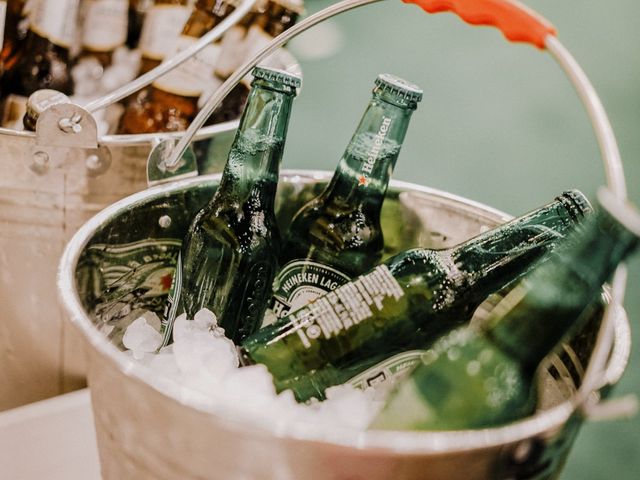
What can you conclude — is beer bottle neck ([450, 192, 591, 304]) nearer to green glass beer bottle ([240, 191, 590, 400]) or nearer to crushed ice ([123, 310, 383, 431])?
green glass beer bottle ([240, 191, 590, 400])

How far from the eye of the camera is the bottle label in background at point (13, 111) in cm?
95

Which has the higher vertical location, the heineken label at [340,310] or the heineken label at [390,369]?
the heineken label at [340,310]

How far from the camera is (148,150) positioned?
718 millimetres

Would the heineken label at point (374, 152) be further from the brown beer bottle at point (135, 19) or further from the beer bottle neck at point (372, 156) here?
the brown beer bottle at point (135, 19)

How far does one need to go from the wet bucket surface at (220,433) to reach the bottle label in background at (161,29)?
372mm

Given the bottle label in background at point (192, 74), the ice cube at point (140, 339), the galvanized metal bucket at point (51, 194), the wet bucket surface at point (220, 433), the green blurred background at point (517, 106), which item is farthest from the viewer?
the green blurred background at point (517, 106)

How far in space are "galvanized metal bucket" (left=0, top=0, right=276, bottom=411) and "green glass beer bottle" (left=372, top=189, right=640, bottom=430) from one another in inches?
16.0

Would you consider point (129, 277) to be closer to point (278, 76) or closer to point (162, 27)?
point (278, 76)

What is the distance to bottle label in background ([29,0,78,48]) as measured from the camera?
35.4 inches

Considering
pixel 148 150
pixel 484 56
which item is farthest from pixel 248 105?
pixel 484 56

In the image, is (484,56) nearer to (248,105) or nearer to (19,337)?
(248,105)

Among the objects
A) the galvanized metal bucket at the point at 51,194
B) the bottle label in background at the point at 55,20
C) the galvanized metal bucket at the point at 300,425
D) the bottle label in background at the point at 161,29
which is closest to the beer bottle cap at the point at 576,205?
the galvanized metal bucket at the point at 300,425

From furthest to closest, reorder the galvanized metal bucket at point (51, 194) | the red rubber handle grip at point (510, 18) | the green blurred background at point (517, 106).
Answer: the green blurred background at point (517, 106)
the galvanized metal bucket at point (51, 194)
the red rubber handle grip at point (510, 18)

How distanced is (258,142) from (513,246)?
0.92ft
